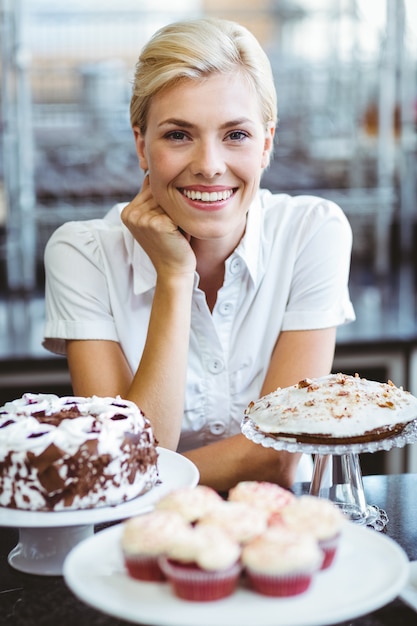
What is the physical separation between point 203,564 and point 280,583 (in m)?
0.06

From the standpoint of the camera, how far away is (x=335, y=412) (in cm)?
103

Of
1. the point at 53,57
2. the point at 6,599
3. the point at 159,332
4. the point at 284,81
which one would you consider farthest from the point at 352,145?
the point at 6,599

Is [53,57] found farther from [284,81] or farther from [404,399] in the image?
[404,399]

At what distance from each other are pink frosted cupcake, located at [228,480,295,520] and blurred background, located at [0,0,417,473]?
8.19 feet

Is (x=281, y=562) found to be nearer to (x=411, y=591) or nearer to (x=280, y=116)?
(x=411, y=591)

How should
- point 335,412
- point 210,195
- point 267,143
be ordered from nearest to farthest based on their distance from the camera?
point 335,412
point 210,195
point 267,143

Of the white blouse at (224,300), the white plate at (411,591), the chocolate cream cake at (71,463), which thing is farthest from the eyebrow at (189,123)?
the white plate at (411,591)

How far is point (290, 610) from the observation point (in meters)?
0.67

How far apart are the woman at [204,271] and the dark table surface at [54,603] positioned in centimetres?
30

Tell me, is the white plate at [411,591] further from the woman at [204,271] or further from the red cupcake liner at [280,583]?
the woman at [204,271]

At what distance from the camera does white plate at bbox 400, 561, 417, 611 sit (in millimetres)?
855

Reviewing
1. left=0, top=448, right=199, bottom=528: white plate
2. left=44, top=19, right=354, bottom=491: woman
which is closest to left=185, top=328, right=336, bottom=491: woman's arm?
left=44, top=19, right=354, bottom=491: woman

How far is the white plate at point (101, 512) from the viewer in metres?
0.90

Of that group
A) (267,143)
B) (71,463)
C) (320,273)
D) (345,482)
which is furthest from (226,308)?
(71,463)
